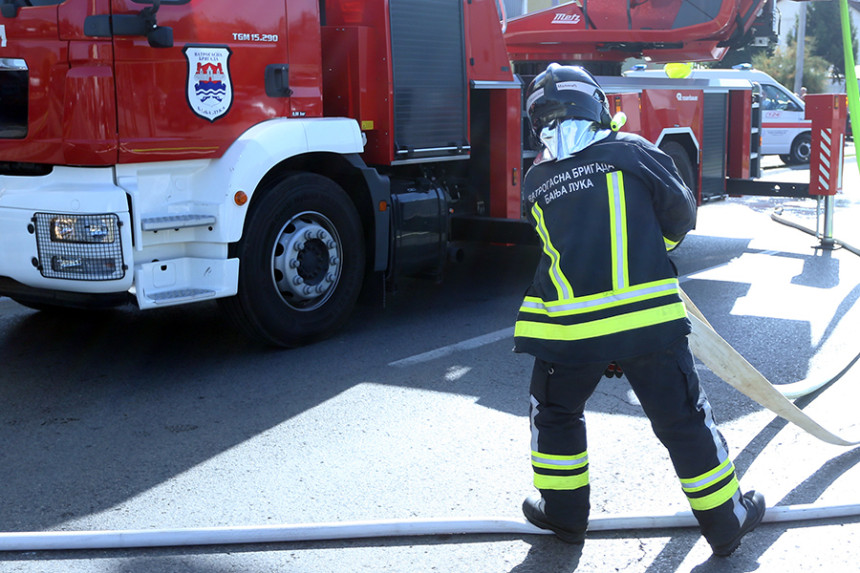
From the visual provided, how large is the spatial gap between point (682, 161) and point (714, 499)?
710cm

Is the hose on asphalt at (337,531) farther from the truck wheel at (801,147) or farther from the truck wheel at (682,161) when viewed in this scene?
the truck wheel at (801,147)

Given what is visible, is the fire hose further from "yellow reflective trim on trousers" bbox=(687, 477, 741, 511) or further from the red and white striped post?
the red and white striped post

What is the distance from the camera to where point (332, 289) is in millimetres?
6484

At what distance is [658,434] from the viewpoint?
3367 millimetres

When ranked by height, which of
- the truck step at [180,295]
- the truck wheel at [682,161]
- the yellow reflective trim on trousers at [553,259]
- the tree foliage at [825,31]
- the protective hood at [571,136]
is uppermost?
the tree foliage at [825,31]

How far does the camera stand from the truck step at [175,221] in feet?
17.8

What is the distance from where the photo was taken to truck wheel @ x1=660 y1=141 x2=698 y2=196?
9.75 meters

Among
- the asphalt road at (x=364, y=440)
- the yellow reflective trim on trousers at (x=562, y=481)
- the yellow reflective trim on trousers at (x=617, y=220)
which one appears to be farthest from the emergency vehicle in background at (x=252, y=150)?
the yellow reflective trim on trousers at (x=617, y=220)

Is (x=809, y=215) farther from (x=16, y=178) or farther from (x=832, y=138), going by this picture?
(x=16, y=178)

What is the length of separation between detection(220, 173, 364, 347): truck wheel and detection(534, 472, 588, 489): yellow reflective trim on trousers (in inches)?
115

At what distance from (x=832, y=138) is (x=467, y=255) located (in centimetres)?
387

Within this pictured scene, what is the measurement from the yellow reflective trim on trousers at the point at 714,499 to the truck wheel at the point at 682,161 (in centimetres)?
671

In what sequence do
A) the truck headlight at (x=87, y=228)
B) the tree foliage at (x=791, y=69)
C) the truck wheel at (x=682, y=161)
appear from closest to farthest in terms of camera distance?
the truck headlight at (x=87, y=228) < the truck wheel at (x=682, y=161) < the tree foliage at (x=791, y=69)

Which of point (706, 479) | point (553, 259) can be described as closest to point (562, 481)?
point (706, 479)
